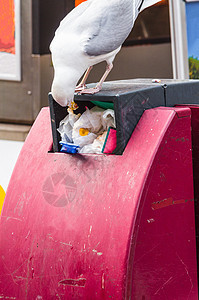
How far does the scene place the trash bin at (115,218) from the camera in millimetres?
1428

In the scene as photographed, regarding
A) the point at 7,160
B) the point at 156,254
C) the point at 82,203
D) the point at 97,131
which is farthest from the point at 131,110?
the point at 7,160

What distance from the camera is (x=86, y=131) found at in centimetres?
168

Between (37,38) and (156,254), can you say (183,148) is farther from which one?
(37,38)

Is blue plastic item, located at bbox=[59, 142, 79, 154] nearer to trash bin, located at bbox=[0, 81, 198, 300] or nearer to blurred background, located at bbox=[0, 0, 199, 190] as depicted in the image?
trash bin, located at bbox=[0, 81, 198, 300]

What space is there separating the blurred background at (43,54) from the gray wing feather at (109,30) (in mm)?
2277

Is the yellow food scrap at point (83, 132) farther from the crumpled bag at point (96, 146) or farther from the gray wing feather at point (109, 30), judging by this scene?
the gray wing feather at point (109, 30)

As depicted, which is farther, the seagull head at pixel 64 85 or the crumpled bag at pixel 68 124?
the crumpled bag at pixel 68 124

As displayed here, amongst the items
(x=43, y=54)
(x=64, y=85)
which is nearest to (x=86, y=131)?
(x=64, y=85)

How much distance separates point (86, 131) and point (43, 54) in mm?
→ 3532

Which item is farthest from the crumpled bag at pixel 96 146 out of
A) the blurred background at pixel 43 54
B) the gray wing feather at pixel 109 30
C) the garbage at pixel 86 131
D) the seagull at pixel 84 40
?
the blurred background at pixel 43 54

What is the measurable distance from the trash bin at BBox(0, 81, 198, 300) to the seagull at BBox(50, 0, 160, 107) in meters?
0.09

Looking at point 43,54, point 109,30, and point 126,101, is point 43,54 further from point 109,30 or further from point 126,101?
point 126,101

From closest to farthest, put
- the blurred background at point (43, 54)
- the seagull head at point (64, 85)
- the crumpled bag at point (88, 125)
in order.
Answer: the seagull head at point (64, 85), the crumpled bag at point (88, 125), the blurred background at point (43, 54)

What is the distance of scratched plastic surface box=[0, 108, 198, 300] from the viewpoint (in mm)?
1426
